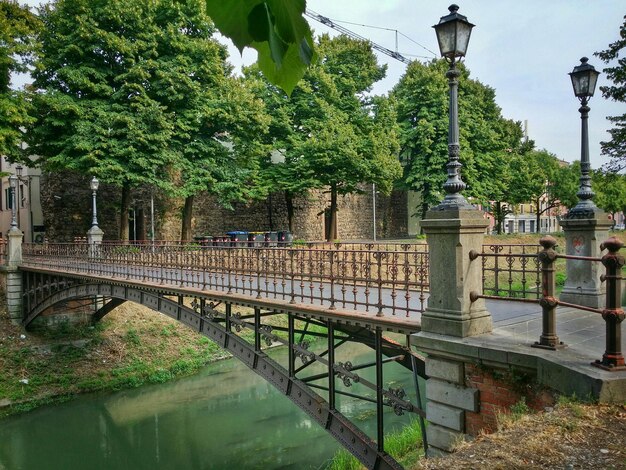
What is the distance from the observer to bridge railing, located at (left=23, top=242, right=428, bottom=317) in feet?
23.7

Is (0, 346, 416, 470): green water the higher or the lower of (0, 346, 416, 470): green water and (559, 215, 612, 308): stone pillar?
the lower

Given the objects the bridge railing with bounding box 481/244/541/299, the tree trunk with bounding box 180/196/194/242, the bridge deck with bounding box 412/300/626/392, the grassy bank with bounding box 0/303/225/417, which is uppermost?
the tree trunk with bounding box 180/196/194/242

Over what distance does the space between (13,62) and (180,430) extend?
13455 mm

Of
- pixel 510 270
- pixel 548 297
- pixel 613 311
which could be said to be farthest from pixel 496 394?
pixel 510 270

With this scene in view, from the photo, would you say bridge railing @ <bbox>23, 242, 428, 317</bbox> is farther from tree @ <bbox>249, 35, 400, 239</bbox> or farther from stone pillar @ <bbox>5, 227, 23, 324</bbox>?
tree @ <bbox>249, 35, 400, 239</bbox>

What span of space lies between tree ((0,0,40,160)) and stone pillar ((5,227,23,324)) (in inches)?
124

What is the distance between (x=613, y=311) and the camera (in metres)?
4.18

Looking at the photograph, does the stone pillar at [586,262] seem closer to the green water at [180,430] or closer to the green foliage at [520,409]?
the green foliage at [520,409]

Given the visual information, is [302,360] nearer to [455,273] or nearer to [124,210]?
[455,273]

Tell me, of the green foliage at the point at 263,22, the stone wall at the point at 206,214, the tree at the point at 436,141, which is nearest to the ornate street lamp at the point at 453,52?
the green foliage at the point at 263,22

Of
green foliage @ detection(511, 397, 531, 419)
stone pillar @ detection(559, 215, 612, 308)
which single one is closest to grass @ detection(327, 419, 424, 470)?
stone pillar @ detection(559, 215, 612, 308)

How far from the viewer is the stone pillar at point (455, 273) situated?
5.36 meters

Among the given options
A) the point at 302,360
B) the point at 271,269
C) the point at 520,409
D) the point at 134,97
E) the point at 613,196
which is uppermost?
the point at 134,97

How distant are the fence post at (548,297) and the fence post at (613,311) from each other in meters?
0.56
